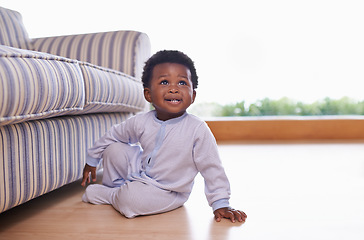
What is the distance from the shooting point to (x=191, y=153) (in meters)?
1.06

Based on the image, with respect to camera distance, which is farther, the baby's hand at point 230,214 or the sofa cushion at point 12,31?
the sofa cushion at point 12,31

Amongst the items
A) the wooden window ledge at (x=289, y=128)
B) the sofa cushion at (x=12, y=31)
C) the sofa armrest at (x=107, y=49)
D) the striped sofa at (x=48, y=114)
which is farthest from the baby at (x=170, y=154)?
the wooden window ledge at (x=289, y=128)

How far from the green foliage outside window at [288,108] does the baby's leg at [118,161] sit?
106 inches

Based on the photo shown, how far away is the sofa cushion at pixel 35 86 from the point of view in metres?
0.78

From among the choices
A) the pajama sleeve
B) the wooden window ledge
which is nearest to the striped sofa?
the pajama sleeve

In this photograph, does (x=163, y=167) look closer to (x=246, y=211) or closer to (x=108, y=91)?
(x=246, y=211)

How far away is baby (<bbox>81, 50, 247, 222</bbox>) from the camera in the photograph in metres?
1.02

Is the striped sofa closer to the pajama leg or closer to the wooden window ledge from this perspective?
the pajama leg

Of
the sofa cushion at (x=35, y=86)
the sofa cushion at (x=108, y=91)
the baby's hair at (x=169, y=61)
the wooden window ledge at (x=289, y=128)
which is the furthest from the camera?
the wooden window ledge at (x=289, y=128)

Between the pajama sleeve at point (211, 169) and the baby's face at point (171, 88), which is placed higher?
the baby's face at point (171, 88)

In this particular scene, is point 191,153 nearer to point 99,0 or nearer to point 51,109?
point 51,109

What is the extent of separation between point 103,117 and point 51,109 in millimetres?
521

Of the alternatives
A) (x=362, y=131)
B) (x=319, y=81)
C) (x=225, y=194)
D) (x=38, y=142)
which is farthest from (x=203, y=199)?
(x=319, y=81)

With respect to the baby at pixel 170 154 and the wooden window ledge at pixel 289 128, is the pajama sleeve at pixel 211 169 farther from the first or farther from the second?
the wooden window ledge at pixel 289 128
